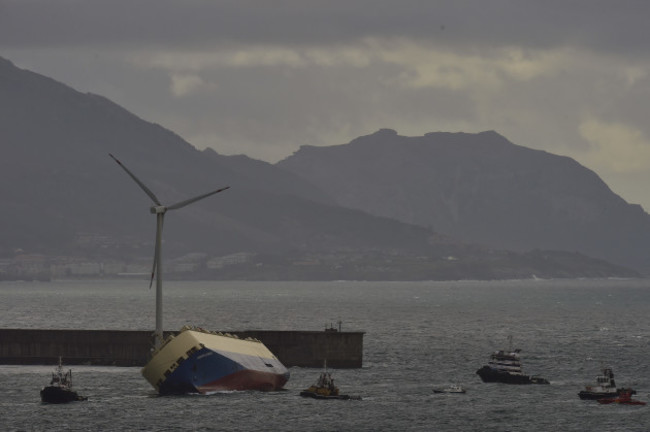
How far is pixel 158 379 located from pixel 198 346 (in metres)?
5.17

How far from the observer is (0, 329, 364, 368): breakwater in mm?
150750

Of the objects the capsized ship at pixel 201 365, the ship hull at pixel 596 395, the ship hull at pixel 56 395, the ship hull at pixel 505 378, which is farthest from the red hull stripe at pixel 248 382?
the ship hull at pixel 596 395

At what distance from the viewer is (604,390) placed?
426 ft

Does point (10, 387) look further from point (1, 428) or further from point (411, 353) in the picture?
point (411, 353)

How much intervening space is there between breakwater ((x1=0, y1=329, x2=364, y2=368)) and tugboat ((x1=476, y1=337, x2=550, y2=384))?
14.6m

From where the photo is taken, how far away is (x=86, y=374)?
148125mm

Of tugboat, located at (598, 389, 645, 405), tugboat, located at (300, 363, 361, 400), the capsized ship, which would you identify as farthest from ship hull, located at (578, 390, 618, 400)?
the capsized ship

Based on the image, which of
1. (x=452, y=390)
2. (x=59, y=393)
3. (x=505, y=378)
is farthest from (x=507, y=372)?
(x=59, y=393)

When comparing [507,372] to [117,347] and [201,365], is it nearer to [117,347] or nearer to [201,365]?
[201,365]

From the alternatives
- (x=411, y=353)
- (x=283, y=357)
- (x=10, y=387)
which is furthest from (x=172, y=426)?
(x=411, y=353)

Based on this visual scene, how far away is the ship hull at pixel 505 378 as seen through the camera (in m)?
145

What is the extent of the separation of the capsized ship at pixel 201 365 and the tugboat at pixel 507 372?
85.7 feet

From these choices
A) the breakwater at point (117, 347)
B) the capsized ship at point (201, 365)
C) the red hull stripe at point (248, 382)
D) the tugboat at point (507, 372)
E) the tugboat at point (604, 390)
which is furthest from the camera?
the breakwater at point (117, 347)

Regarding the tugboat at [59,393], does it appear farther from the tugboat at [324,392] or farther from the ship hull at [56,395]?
the tugboat at [324,392]
